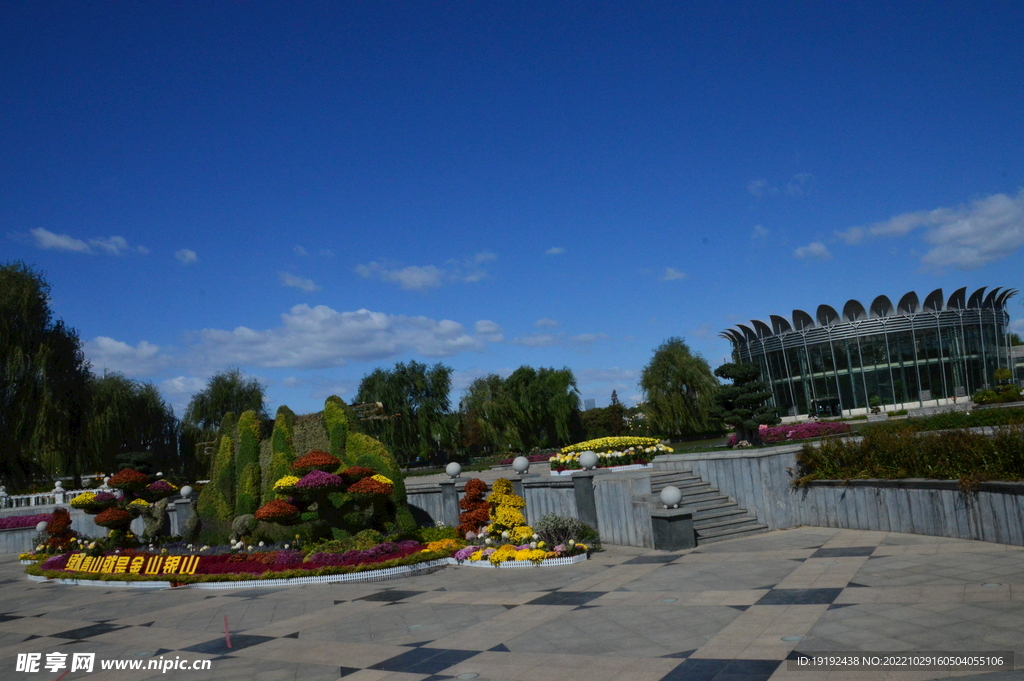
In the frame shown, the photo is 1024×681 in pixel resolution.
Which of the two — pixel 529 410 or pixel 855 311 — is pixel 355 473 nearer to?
pixel 529 410

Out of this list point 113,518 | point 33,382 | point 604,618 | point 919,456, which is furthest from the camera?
A: point 33,382

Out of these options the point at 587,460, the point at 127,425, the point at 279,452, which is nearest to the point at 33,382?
the point at 127,425

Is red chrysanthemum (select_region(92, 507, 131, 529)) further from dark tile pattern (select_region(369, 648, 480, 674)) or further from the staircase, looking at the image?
dark tile pattern (select_region(369, 648, 480, 674))

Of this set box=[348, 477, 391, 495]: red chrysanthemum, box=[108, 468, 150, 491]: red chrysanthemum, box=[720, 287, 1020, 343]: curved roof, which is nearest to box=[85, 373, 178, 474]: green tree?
box=[108, 468, 150, 491]: red chrysanthemum

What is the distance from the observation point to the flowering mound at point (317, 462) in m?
15.2

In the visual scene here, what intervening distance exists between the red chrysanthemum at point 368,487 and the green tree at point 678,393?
3033 centimetres

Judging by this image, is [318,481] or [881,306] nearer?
[318,481]

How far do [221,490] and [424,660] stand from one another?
43.0 feet

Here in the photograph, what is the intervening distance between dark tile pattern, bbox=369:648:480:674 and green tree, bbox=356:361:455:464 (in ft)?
132

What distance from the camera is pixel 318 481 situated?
48.2 ft

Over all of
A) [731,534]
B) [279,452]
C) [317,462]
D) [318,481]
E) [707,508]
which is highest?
[279,452]

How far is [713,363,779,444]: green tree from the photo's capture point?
20.2m

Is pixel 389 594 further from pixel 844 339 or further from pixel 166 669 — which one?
pixel 844 339

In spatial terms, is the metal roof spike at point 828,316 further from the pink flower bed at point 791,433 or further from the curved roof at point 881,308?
the pink flower bed at point 791,433
